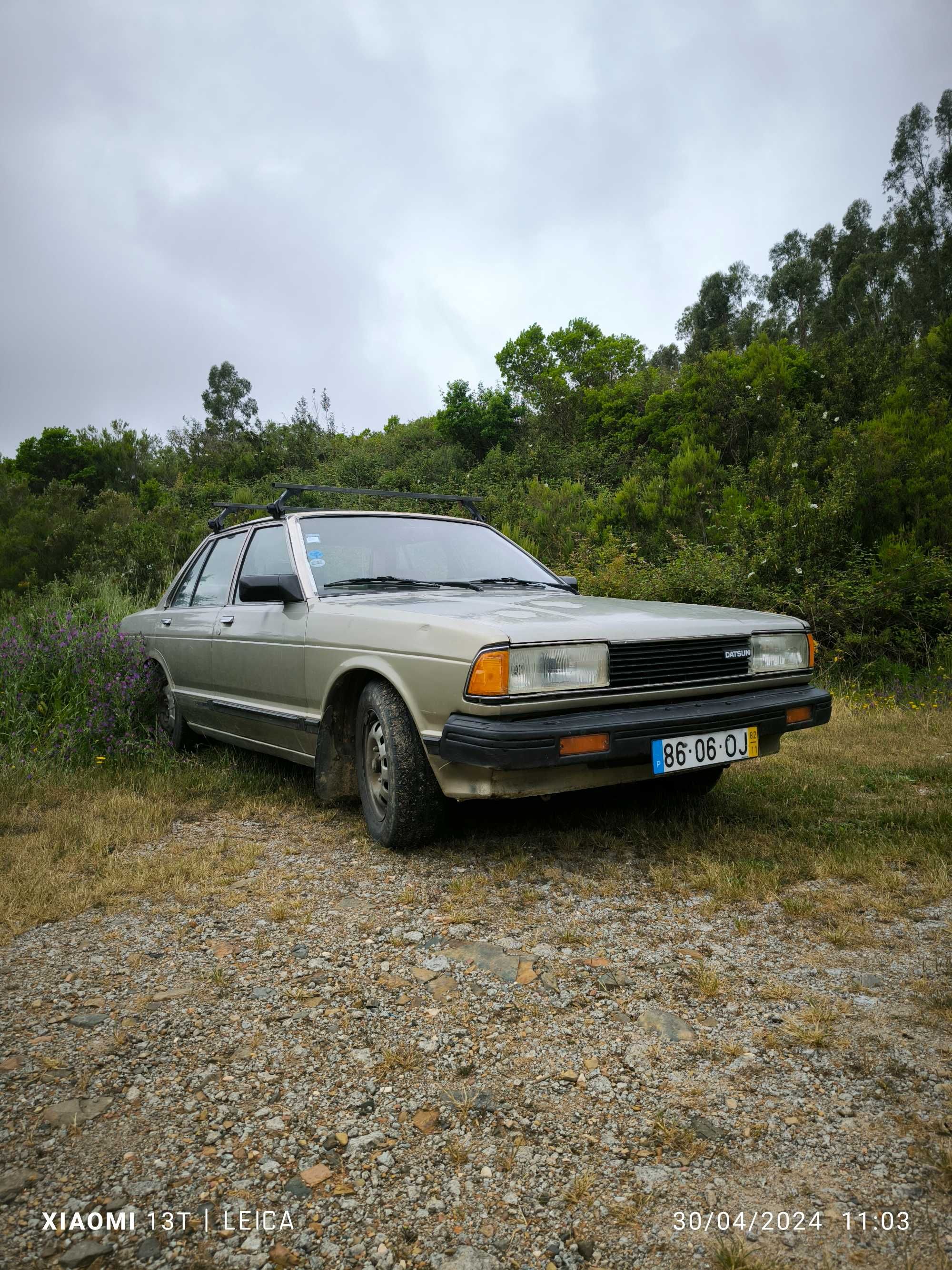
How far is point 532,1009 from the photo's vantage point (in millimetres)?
2098

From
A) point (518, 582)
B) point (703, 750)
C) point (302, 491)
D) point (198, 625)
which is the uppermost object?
point (302, 491)

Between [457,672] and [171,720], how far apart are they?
3117 millimetres

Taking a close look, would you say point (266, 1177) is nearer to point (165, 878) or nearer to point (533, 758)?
point (533, 758)

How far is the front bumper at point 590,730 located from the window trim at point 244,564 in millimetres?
1503

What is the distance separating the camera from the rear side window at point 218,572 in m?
4.69

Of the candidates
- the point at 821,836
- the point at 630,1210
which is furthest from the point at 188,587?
the point at 630,1210

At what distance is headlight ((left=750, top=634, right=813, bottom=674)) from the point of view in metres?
3.36

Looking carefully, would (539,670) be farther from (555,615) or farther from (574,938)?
(574,938)

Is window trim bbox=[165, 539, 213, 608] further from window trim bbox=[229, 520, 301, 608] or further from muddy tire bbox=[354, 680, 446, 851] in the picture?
muddy tire bbox=[354, 680, 446, 851]

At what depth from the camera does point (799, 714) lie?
3357 millimetres

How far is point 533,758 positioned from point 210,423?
37139 mm

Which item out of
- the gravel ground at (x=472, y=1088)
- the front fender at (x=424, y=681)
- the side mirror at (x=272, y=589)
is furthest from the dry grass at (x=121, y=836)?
the side mirror at (x=272, y=589)

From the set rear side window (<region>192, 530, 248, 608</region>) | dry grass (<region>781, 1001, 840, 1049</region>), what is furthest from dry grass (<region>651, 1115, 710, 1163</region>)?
rear side window (<region>192, 530, 248, 608</region>)

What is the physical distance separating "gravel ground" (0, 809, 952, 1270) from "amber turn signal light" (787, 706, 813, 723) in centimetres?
96
